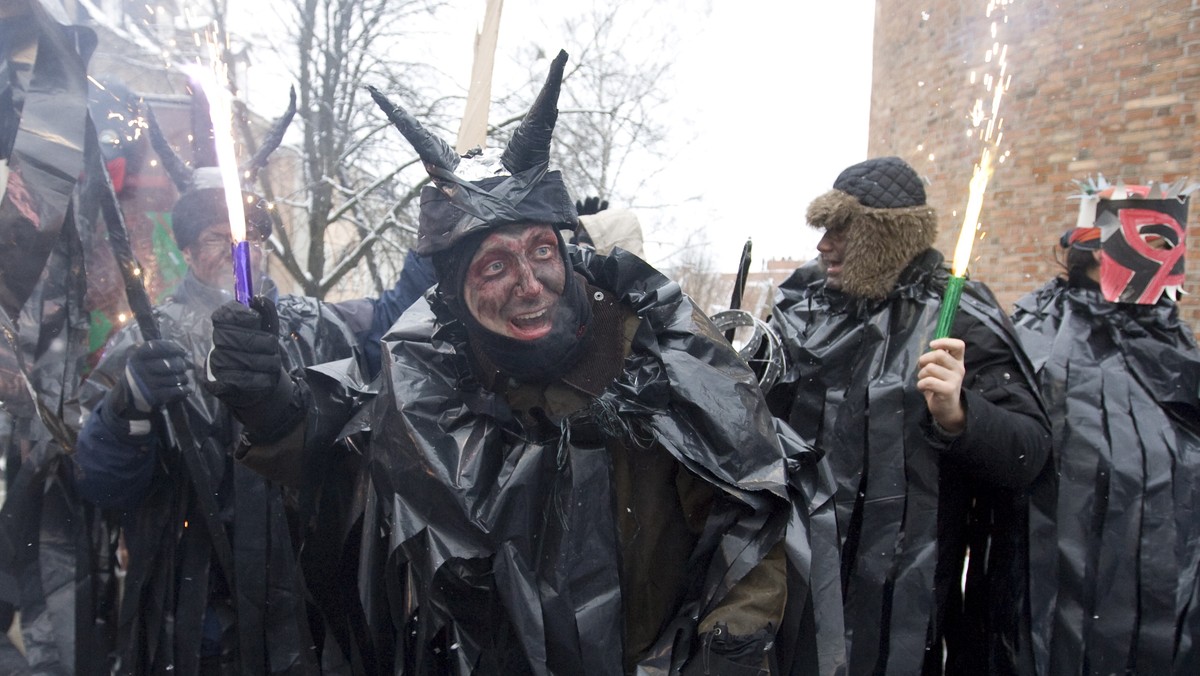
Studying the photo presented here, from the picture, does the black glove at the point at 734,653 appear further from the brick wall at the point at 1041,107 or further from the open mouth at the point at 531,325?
the brick wall at the point at 1041,107

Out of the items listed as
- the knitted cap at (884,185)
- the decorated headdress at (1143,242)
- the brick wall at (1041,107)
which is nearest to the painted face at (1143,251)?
the decorated headdress at (1143,242)

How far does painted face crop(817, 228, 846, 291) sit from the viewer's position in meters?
2.63

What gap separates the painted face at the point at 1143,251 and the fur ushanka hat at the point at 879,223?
30.9 inches

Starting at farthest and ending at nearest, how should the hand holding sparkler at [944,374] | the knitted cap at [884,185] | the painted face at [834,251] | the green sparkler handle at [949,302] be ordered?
the painted face at [834,251] < the knitted cap at [884,185] < the hand holding sparkler at [944,374] < the green sparkler handle at [949,302]

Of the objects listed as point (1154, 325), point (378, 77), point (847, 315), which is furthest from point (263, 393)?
point (378, 77)

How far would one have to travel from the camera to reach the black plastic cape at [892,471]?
229 cm

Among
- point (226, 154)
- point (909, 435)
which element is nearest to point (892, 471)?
point (909, 435)

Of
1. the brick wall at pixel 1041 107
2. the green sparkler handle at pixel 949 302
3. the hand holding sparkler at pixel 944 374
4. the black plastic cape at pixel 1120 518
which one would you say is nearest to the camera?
the green sparkler handle at pixel 949 302

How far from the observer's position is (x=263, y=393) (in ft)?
5.58

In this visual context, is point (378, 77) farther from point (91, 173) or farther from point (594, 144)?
point (91, 173)

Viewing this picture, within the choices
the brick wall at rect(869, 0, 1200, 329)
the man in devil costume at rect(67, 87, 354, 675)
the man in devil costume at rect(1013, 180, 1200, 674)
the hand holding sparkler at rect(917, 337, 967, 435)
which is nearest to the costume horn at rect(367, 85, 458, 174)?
the man in devil costume at rect(67, 87, 354, 675)

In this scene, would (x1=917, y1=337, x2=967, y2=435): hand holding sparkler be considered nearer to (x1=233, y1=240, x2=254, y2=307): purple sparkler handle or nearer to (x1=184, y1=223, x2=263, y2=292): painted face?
(x1=233, y1=240, x2=254, y2=307): purple sparkler handle

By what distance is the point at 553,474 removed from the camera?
176cm

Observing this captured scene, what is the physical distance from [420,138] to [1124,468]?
247 centimetres
